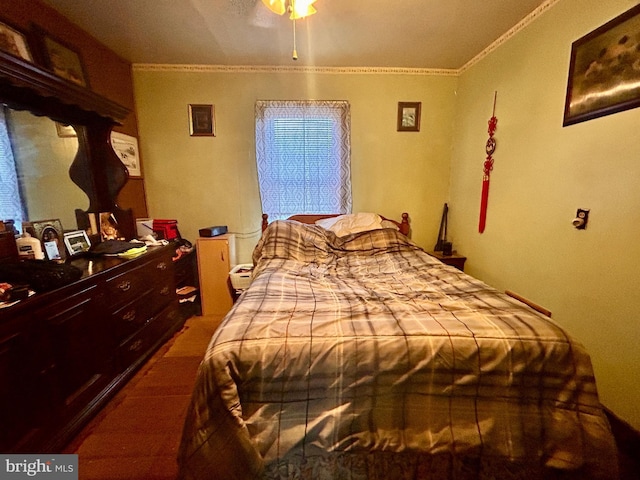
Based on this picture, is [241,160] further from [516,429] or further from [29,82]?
[516,429]

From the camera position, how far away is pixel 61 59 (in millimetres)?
1920

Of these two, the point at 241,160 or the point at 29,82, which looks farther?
the point at 241,160

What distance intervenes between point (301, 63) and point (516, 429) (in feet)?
10.1

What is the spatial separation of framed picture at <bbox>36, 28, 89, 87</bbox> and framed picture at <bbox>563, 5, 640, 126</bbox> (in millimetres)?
3118

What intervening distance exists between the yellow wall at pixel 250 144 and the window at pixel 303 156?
104mm

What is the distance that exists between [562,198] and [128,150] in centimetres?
348

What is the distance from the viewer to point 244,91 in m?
2.79

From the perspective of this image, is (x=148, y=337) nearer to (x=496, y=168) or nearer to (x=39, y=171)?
(x=39, y=171)

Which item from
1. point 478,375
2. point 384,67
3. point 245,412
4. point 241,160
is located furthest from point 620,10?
point 241,160

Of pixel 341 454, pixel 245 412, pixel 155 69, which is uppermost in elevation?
pixel 155 69

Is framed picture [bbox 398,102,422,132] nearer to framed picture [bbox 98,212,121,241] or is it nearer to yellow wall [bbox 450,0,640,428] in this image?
yellow wall [bbox 450,0,640,428]

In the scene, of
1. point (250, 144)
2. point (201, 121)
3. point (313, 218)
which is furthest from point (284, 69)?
point (313, 218)

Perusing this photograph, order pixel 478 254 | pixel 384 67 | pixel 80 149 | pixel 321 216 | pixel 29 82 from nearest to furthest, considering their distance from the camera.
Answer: pixel 29 82 < pixel 80 149 < pixel 478 254 < pixel 384 67 < pixel 321 216

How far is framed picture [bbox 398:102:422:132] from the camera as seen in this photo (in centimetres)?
290
